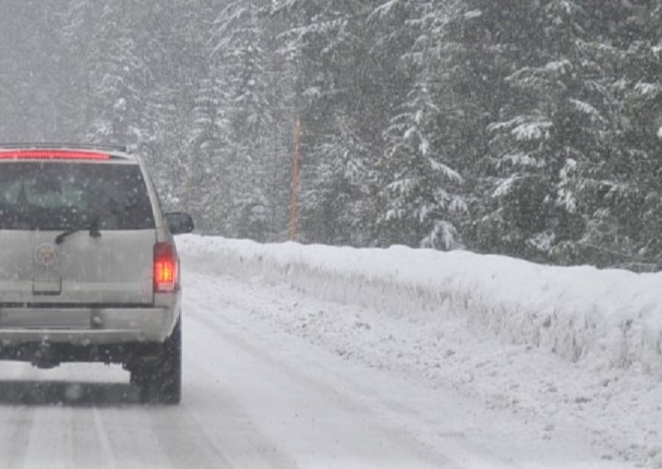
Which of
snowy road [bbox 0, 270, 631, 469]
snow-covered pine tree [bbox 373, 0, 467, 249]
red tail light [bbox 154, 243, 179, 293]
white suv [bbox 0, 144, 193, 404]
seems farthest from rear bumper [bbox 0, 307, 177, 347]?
snow-covered pine tree [bbox 373, 0, 467, 249]

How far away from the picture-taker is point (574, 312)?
36.9 ft

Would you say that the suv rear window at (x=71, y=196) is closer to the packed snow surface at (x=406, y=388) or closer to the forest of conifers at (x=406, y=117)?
the packed snow surface at (x=406, y=388)

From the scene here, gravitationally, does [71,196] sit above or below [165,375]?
above

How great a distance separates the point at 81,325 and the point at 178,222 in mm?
1520

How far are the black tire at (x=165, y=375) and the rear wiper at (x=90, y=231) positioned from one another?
40.7 inches

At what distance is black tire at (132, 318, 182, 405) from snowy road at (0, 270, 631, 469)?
0.43 feet

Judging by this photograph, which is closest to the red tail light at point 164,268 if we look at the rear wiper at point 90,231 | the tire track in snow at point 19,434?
the rear wiper at point 90,231

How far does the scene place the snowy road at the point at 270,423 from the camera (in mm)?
7688

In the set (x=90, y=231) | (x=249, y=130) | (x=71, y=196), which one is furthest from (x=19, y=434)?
(x=249, y=130)

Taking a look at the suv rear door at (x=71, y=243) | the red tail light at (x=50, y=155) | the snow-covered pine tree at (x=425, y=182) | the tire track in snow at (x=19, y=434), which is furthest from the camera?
the snow-covered pine tree at (x=425, y=182)

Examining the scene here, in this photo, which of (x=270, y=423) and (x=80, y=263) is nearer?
(x=270, y=423)

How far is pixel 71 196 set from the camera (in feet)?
31.1

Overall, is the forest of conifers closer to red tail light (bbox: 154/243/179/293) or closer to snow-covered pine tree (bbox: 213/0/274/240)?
snow-covered pine tree (bbox: 213/0/274/240)

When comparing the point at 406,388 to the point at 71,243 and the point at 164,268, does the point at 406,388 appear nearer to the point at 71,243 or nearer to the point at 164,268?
the point at 164,268
